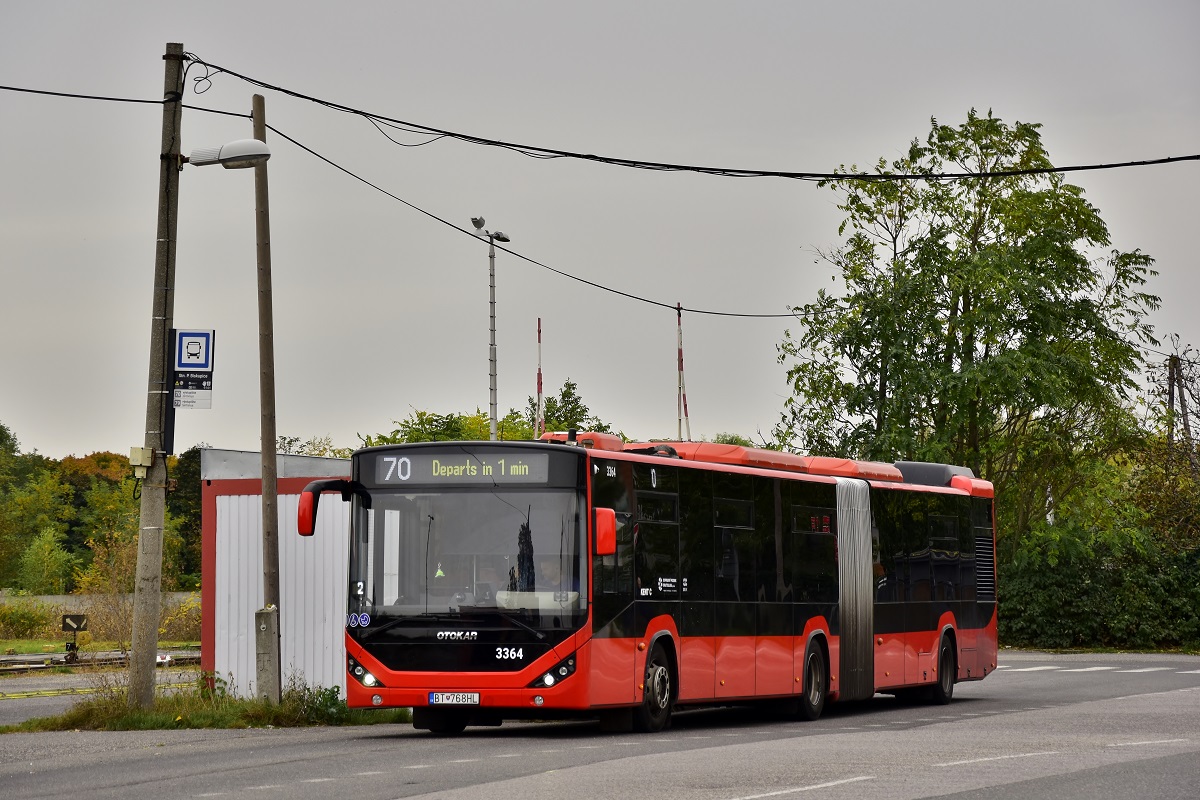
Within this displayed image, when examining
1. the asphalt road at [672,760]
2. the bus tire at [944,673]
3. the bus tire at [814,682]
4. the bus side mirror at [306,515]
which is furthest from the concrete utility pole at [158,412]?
the bus tire at [944,673]

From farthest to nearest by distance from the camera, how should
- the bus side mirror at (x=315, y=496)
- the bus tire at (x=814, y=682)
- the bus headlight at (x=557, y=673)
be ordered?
the bus tire at (x=814, y=682), the bus side mirror at (x=315, y=496), the bus headlight at (x=557, y=673)

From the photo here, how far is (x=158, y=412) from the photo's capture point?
19.9m

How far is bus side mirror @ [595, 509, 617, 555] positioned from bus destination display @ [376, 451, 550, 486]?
0.74m

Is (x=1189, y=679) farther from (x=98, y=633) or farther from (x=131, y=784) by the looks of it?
(x=98, y=633)

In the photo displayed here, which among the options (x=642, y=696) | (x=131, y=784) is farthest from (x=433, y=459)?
(x=131, y=784)

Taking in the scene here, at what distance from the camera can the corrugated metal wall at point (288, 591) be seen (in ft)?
72.3

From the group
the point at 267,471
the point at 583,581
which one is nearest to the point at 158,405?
the point at 267,471

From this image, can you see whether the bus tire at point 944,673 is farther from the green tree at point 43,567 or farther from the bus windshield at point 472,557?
the green tree at point 43,567

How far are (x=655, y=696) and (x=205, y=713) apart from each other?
5.17 meters

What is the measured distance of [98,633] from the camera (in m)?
48.1

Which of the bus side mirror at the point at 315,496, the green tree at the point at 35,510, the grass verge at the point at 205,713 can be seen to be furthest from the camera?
the green tree at the point at 35,510

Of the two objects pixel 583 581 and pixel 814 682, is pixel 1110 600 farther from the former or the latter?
pixel 583 581

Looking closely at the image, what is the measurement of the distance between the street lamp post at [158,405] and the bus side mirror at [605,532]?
16.7 feet

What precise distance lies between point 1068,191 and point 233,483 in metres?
28.3
